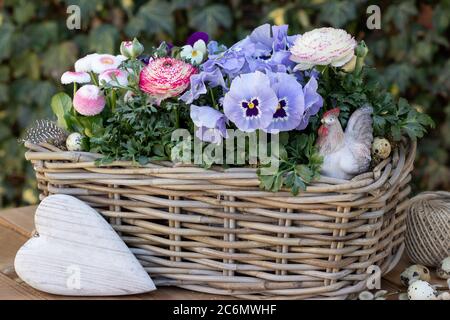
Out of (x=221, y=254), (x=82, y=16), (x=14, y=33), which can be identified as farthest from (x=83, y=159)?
(x=14, y=33)

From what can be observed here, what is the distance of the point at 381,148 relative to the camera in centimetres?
96

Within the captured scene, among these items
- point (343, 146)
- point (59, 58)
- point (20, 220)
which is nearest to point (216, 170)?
point (343, 146)

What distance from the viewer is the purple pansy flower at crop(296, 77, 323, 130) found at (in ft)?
3.07

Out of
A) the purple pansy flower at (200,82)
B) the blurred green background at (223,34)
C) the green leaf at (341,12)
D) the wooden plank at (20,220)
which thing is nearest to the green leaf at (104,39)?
the blurred green background at (223,34)

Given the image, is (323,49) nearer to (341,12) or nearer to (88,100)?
(88,100)

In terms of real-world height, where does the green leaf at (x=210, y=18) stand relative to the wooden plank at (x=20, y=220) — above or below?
above

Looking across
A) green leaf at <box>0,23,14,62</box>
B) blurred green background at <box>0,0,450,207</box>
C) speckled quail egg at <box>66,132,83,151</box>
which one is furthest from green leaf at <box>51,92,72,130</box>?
green leaf at <box>0,23,14,62</box>

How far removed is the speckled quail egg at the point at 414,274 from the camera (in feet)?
3.33

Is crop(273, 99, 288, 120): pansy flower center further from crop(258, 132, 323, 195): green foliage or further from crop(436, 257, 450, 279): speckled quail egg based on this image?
crop(436, 257, 450, 279): speckled quail egg

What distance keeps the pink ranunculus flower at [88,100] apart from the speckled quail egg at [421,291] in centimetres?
50

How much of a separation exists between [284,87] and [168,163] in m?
0.18

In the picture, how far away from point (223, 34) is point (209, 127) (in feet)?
3.82

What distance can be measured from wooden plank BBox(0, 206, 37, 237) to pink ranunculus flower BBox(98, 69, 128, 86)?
0.35m

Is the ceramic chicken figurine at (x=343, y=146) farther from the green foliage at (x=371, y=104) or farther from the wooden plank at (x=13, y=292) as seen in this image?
the wooden plank at (x=13, y=292)
